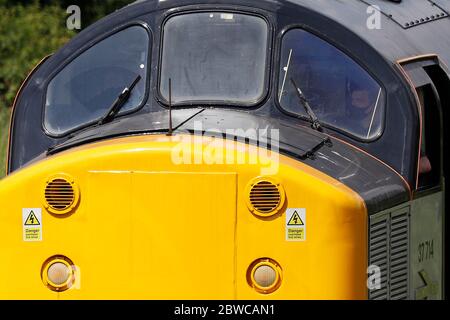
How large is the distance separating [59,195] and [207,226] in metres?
0.70

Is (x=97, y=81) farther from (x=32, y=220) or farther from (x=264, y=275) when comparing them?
(x=264, y=275)

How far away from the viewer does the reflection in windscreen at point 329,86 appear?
6723mm

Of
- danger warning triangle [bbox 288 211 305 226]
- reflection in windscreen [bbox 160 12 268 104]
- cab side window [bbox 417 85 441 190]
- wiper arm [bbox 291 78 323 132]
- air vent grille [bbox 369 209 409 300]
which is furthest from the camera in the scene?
cab side window [bbox 417 85 441 190]

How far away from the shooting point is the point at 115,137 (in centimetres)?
637

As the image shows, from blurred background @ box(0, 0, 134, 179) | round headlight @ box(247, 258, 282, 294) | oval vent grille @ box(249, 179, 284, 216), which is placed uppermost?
blurred background @ box(0, 0, 134, 179)

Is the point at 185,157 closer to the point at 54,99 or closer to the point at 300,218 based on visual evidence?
the point at 300,218

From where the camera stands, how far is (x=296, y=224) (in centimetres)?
590

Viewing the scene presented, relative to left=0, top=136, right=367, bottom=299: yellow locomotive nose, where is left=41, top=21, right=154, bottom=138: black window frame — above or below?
above

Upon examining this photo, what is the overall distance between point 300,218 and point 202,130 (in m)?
0.70

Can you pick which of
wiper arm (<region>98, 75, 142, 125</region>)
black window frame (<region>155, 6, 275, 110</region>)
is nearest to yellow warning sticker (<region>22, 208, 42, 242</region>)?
wiper arm (<region>98, 75, 142, 125</region>)

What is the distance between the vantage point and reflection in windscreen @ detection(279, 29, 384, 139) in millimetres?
6723

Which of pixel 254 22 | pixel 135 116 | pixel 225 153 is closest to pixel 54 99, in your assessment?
pixel 135 116

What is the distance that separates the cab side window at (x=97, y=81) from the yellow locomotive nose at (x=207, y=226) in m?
1.01

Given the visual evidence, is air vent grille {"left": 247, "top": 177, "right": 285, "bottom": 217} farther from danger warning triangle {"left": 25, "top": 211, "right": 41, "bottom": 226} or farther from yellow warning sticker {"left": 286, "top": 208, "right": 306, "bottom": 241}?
danger warning triangle {"left": 25, "top": 211, "right": 41, "bottom": 226}
